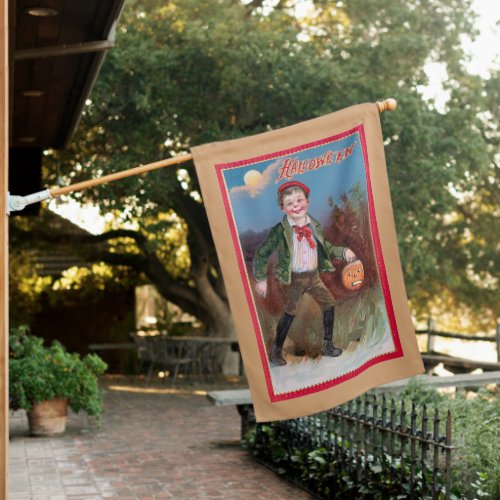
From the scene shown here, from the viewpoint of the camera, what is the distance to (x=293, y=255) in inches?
197

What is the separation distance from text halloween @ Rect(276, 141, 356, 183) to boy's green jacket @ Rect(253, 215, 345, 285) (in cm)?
23

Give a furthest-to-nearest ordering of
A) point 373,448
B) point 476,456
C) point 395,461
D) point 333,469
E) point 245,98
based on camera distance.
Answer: point 245,98, point 333,469, point 373,448, point 395,461, point 476,456

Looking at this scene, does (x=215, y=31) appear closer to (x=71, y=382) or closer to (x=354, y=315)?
(x=71, y=382)

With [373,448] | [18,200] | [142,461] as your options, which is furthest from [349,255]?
[142,461]

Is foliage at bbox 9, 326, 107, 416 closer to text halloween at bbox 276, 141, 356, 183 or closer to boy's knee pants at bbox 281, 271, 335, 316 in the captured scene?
boy's knee pants at bbox 281, 271, 335, 316

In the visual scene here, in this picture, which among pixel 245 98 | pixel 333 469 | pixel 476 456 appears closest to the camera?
pixel 476 456

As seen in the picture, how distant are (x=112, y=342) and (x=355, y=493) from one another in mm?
15257

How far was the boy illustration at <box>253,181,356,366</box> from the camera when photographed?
16.4ft

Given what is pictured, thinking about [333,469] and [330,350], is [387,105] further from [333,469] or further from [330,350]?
[333,469]

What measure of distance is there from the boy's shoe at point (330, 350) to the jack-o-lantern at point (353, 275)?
1.03 feet

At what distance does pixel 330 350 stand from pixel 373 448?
2.33 meters

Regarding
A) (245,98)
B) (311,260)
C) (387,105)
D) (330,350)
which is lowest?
(330,350)

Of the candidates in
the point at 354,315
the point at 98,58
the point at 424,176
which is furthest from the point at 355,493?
the point at 424,176

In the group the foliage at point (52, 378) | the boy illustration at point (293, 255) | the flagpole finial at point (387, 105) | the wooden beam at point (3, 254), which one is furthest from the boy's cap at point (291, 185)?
the foliage at point (52, 378)
